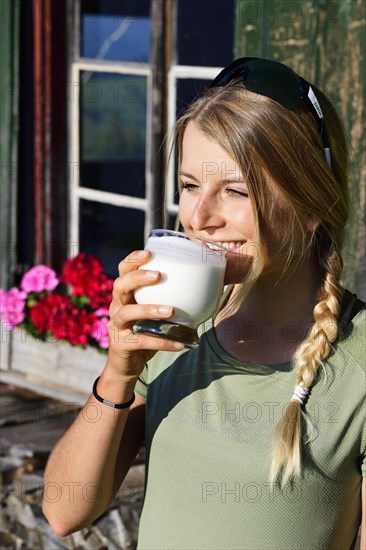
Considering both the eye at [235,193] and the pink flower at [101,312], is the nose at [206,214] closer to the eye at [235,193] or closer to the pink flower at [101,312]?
the eye at [235,193]

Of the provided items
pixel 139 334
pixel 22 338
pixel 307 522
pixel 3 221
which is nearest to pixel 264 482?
pixel 307 522

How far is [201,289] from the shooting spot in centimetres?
176

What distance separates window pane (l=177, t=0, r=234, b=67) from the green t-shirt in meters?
2.45

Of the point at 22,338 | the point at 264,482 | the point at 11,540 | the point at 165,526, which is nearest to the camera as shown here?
the point at 264,482

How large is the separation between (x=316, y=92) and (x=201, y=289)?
48 centimetres

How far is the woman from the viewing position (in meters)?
1.73

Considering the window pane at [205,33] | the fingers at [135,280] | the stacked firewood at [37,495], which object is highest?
the window pane at [205,33]

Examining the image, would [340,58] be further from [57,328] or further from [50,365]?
[50,365]

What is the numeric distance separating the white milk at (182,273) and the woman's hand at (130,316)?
0.02m

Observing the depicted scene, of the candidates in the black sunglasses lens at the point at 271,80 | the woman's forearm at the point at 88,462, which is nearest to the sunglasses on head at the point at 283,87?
the black sunglasses lens at the point at 271,80

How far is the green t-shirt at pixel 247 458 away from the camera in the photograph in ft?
5.66

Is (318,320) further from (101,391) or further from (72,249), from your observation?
(72,249)

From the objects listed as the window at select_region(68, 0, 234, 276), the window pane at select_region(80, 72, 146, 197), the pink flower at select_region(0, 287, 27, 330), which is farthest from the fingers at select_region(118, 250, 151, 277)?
the pink flower at select_region(0, 287, 27, 330)

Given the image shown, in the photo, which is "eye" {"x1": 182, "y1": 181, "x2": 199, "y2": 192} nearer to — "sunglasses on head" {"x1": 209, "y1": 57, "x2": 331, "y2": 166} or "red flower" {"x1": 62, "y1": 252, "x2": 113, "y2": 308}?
"sunglasses on head" {"x1": 209, "y1": 57, "x2": 331, "y2": 166}
